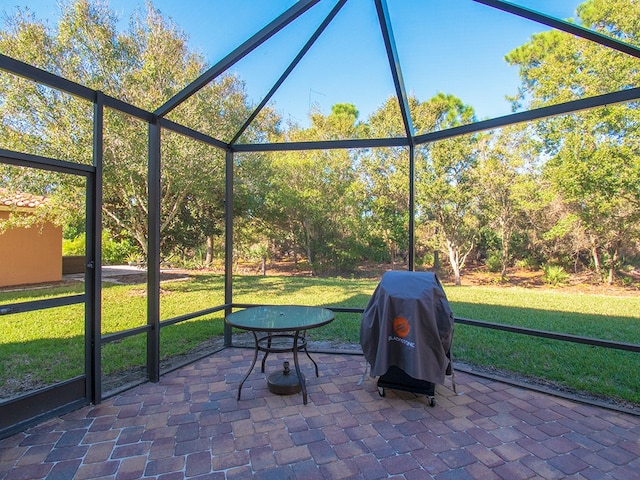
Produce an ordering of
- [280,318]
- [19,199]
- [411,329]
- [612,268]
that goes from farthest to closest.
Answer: [612,268]
[19,199]
[280,318]
[411,329]

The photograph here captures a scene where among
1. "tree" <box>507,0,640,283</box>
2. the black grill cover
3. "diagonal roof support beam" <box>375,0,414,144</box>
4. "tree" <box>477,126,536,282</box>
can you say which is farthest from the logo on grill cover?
"tree" <box>477,126,536,282</box>

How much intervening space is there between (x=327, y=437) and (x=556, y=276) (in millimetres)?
10682

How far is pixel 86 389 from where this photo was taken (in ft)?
8.97

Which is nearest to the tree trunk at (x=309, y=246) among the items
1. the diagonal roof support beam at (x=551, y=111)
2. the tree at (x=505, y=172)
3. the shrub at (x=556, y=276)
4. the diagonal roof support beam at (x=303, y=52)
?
the tree at (x=505, y=172)

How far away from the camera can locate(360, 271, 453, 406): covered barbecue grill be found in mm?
2631

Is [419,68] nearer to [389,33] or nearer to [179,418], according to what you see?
[389,33]

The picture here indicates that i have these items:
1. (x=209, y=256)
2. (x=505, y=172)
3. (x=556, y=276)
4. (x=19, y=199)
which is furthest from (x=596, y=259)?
(x=19, y=199)

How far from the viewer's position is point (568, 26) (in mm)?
2363

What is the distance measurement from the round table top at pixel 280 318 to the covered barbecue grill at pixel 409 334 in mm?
451

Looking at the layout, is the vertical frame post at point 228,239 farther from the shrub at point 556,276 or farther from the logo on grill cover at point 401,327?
the shrub at point 556,276

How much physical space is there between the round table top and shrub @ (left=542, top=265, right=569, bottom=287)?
9.81 metres

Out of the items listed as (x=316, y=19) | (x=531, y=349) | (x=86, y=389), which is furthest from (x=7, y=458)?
(x=531, y=349)

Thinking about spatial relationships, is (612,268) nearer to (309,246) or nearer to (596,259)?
(596,259)

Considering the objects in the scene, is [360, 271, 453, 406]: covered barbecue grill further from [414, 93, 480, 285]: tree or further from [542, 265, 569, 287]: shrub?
[542, 265, 569, 287]: shrub
